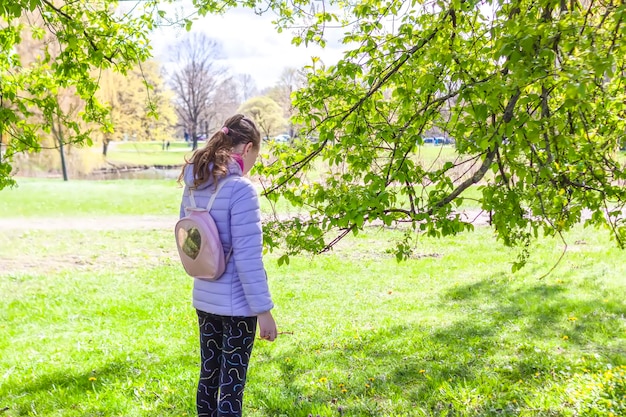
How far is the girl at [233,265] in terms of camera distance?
7.90 ft

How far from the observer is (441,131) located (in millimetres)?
4254

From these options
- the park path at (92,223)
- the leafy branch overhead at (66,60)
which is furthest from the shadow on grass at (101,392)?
the park path at (92,223)

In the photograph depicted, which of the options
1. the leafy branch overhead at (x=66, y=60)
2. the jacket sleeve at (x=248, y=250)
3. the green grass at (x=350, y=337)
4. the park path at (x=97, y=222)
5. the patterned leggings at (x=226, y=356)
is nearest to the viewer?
the jacket sleeve at (x=248, y=250)

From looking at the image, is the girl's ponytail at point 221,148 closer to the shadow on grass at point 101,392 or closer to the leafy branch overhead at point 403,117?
the leafy branch overhead at point 403,117

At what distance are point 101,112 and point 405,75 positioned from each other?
2461mm

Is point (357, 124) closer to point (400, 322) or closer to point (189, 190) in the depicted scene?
point (189, 190)

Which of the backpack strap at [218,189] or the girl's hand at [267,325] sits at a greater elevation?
the backpack strap at [218,189]

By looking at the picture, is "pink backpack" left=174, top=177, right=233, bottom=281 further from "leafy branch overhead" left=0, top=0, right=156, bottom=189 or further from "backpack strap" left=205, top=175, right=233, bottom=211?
"leafy branch overhead" left=0, top=0, right=156, bottom=189

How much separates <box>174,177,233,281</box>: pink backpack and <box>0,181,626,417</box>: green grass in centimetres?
166

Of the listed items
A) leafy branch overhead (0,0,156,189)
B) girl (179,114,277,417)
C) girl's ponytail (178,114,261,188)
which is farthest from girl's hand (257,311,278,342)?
leafy branch overhead (0,0,156,189)

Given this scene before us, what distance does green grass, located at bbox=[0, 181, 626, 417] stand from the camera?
3842 millimetres

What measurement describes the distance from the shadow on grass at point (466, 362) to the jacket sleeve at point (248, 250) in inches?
63.3

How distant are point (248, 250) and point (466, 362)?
9.55 feet

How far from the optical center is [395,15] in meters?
4.29
